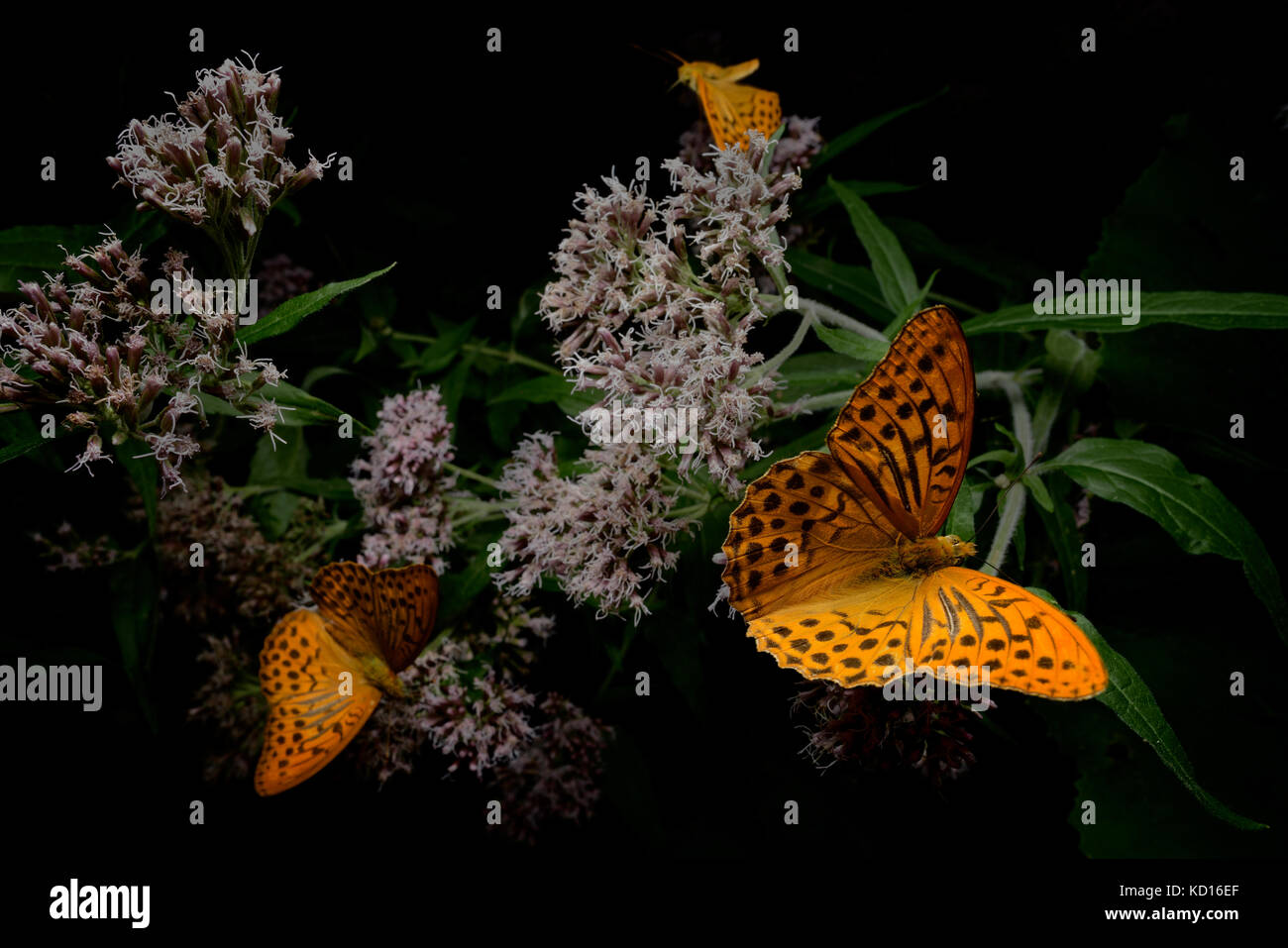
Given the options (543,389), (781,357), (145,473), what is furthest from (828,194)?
(145,473)

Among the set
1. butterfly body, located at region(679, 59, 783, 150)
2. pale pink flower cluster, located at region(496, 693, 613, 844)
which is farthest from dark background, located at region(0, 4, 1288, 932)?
butterfly body, located at region(679, 59, 783, 150)

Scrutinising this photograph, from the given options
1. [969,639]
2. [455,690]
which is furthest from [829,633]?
[455,690]

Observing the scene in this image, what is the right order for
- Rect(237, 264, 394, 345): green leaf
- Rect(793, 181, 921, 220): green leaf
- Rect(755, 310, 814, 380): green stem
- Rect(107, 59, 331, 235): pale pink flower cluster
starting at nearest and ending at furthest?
Rect(237, 264, 394, 345): green leaf, Rect(107, 59, 331, 235): pale pink flower cluster, Rect(755, 310, 814, 380): green stem, Rect(793, 181, 921, 220): green leaf

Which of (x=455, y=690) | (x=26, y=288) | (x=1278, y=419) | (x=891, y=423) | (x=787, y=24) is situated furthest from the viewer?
(x=787, y=24)

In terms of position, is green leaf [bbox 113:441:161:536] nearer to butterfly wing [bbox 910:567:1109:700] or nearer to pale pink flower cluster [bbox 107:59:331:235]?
pale pink flower cluster [bbox 107:59:331:235]

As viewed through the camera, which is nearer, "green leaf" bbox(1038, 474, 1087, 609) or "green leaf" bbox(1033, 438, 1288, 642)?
"green leaf" bbox(1033, 438, 1288, 642)

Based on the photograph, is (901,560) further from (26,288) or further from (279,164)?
(26,288)

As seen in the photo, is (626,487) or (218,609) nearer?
(626,487)
